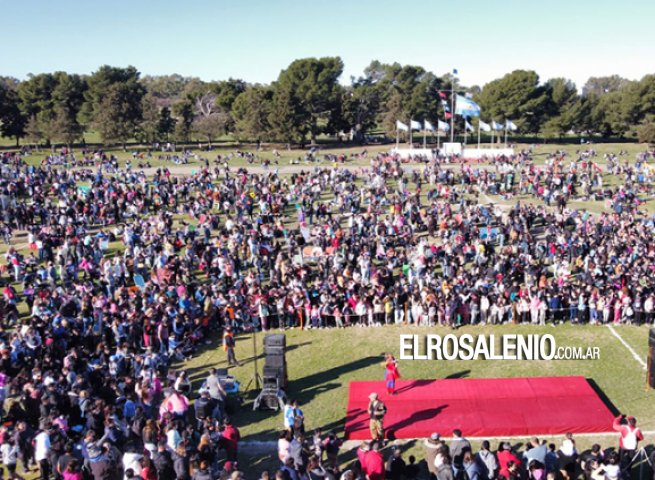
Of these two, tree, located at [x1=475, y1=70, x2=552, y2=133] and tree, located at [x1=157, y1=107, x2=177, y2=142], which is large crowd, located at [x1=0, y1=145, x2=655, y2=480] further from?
tree, located at [x1=475, y1=70, x2=552, y2=133]

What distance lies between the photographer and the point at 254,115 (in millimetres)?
70312

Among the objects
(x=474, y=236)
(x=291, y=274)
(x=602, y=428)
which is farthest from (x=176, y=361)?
(x=474, y=236)

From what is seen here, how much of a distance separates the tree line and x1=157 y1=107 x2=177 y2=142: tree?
0.42ft

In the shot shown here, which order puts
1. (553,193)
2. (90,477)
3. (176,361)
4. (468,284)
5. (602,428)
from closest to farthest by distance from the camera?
(90,477) → (602,428) → (176,361) → (468,284) → (553,193)

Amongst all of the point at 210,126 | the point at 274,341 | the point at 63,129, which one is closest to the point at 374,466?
the point at 274,341

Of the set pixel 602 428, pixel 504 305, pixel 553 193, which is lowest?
Answer: pixel 602 428

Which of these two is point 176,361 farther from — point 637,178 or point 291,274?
Result: point 637,178

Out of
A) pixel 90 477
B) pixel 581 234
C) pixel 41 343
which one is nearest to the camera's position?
pixel 90 477

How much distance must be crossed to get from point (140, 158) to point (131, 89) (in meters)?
15.7

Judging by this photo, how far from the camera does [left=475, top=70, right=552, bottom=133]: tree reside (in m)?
81.2

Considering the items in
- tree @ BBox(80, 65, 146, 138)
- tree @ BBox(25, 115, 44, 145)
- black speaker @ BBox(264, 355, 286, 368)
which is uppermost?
tree @ BBox(80, 65, 146, 138)

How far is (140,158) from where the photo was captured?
6044 cm

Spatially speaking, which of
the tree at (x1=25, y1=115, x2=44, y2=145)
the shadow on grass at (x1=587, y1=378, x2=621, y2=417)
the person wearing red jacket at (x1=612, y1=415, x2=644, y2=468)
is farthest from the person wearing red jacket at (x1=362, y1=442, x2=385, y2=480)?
the tree at (x1=25, y1=115, x2=44, y2=145)

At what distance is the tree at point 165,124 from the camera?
7230cm
